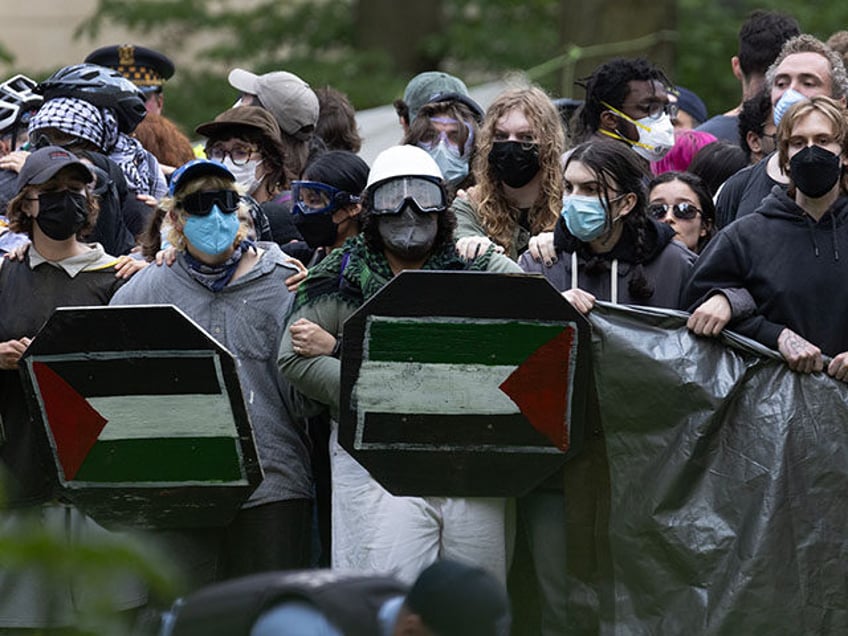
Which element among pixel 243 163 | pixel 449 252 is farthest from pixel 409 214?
pixel 243 163

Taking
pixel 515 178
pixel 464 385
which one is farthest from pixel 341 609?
pixel 515 178

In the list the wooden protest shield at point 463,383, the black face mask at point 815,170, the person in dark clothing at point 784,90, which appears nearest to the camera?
the wooden protest shield at point 463,383

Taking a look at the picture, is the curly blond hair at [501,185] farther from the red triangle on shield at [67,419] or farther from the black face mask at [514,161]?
the red triangle on shield at [67,419]

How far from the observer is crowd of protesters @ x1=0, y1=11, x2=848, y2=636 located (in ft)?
18.6

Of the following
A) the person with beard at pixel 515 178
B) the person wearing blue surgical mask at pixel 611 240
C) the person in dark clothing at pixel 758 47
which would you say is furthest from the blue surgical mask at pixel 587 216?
the person in dark clothing at pixel 758 47

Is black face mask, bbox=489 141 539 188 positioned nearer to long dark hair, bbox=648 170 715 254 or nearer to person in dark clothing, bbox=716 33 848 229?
long dark hair, bbox=648 170 715 254

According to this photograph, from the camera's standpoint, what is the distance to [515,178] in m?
6.57

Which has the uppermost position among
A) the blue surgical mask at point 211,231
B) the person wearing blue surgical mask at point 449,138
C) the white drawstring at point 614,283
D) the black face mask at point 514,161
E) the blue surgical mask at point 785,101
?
the blue surgical mask at point 785,101

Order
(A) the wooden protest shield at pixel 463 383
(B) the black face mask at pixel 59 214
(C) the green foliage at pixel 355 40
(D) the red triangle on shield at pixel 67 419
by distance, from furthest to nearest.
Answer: (C) the green foliage at pixel 355 40, (B) the black face mask at pixel 59 214, (D) the red triangle on shield at pixel 67 419, (A) the wooden protest shield at pixel 463 383

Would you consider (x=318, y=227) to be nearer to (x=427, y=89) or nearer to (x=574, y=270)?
(x=574, y=270)

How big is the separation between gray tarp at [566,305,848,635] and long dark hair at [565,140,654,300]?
269mm

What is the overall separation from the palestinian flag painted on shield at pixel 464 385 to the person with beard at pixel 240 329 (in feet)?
1.76

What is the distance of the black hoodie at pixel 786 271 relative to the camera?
5.59 meters

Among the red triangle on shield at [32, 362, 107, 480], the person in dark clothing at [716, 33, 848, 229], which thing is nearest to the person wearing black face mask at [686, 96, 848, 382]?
the person in dark clothing at [716, 33, 848, 229]
